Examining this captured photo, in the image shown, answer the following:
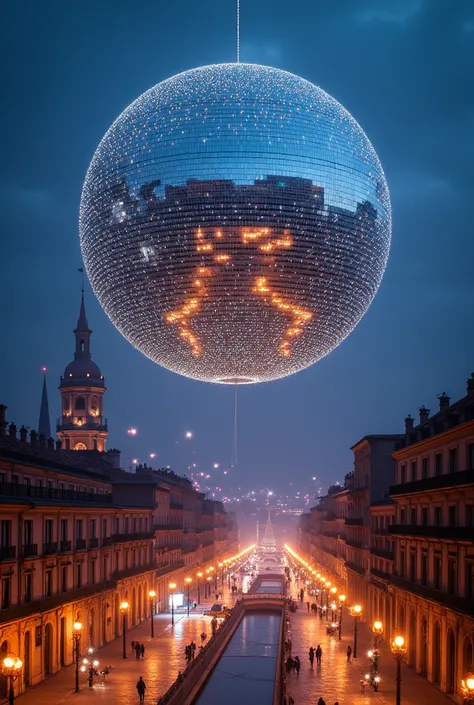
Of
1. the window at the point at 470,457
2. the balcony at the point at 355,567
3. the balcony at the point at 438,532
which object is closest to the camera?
the balcony at the point at 438,532

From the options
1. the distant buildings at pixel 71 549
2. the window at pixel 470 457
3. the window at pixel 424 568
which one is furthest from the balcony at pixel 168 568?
the window at pixel 470 457

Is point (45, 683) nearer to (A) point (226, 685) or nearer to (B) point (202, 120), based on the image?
(A) point (226, 685)

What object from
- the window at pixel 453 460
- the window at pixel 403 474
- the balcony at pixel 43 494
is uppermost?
the window at pixel 453 460

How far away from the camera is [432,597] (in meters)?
46.2

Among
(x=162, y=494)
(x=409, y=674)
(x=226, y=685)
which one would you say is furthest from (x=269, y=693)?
(x=162, y=494)

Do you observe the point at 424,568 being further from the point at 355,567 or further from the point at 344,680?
the point at 355,567

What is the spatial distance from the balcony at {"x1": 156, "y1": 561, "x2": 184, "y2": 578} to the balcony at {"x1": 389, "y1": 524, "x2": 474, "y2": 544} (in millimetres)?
34593

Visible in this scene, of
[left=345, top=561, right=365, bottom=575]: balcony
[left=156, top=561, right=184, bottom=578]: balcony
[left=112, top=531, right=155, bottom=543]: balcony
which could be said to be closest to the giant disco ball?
[left=112, top=531, right=155, bottom=543]: balcony

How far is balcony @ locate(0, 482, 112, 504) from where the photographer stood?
45.9m

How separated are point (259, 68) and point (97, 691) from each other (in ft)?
94.4

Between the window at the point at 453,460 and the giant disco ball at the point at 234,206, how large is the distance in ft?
59.3

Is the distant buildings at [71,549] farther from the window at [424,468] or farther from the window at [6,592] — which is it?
the window at [424,468]

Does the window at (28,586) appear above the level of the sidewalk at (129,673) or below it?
above

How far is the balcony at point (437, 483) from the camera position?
40781 mm
